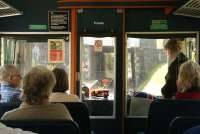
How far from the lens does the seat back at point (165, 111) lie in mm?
4176

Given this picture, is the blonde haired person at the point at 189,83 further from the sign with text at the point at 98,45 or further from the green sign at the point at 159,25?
the sign with text at the point at 98,45

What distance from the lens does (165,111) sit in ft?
14.1

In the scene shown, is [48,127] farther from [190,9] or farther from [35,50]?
[35,50]

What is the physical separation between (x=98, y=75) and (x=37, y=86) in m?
3.05

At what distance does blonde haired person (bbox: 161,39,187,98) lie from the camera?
560 centimetres

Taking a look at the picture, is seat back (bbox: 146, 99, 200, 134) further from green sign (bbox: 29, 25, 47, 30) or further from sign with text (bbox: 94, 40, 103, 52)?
green sign (bbox: 29, 25, 47, 30)

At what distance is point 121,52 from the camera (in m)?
6.28

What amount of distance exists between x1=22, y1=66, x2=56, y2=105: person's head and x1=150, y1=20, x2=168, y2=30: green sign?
3044mm

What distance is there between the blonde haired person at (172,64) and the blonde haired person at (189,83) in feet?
3.50

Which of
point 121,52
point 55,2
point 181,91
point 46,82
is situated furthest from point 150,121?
point 55,2

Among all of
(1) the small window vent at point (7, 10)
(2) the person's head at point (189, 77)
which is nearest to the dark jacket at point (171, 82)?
(2) the person's head at point (189, 77)

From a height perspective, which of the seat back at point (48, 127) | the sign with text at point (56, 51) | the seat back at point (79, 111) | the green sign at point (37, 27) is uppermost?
the green sign at point (37, 27)

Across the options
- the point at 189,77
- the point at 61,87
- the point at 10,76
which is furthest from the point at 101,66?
the point at 189,77

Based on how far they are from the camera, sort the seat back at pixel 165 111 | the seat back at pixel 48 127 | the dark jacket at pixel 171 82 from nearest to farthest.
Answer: the seat back at pixel 48 127, the seat back at pixel 165 111, the dark jacket at pixel 171 82
